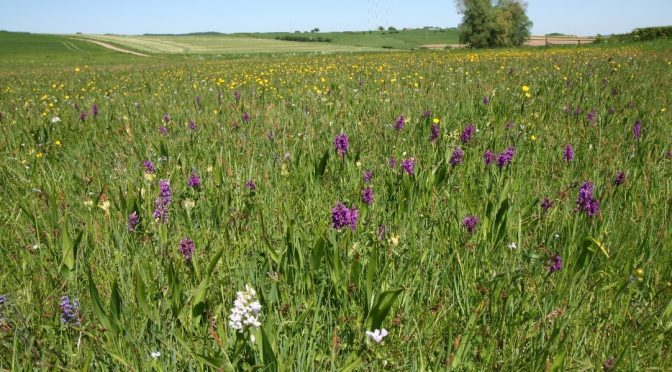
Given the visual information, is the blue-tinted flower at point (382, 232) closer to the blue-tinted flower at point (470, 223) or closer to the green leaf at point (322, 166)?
the blue-tinted flower at point (470, 223)

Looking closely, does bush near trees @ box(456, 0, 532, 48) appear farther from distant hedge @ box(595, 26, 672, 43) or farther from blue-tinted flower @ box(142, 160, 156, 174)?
blue-tinted flower @ box(142, 160, 156, 174)

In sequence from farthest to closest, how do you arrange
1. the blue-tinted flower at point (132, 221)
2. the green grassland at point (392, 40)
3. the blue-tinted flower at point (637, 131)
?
1. the green grassland at point (392, 40)
2. the blue-tinted flower at point (637, 131)
3. the blue-tinted flower at point (132, 221)

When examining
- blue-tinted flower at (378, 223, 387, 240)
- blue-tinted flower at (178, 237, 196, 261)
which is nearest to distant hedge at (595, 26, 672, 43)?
blue-tinted flower at (378, 223, 387, 240)

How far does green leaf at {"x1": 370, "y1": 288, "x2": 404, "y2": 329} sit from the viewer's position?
1508 millimetres

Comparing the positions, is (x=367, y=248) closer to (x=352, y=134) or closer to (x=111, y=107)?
(x=352, y=134)

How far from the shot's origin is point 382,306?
5.11 ft

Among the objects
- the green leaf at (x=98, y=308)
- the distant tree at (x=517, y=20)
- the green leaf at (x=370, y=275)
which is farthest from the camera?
the distant tree at (x=517, y=20)

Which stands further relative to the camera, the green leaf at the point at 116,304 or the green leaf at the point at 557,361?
the green leaf at the point at 116,304

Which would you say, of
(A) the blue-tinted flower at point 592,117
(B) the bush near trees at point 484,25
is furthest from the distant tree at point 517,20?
(A) the blue-tinted flower at point 592,117

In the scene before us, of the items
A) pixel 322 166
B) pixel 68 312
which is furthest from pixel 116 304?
pixel 322 166

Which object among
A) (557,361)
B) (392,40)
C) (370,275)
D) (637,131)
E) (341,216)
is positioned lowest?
(557,361)

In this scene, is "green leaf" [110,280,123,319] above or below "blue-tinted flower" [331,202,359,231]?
below

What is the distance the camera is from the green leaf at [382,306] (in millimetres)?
1508

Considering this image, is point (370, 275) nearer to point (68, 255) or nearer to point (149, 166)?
point (68, 255)
